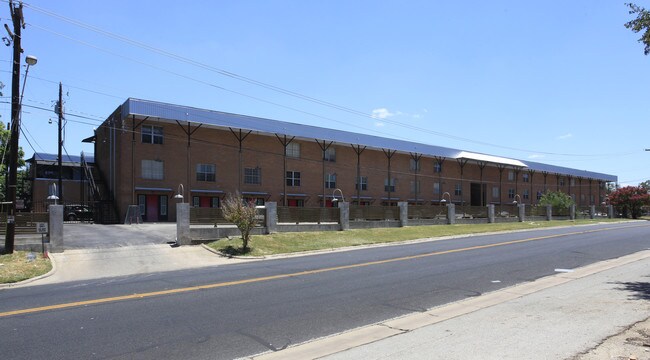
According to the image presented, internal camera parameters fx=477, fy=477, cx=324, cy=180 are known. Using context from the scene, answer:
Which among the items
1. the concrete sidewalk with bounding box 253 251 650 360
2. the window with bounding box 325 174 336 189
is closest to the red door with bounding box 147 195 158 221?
the window with bounding box 325 174 336 189

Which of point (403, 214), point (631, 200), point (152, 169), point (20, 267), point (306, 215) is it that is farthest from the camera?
point (631, 200)

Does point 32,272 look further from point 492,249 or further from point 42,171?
point 42,171

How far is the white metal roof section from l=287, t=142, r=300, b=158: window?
21.9 meters

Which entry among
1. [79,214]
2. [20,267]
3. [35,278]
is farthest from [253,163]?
[35,278]

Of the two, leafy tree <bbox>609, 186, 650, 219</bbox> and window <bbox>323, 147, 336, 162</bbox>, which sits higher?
window <bbox>323, 147, 336, 162</bbox>

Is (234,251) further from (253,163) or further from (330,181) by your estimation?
(330,181)

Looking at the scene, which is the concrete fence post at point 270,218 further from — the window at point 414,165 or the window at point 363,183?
the window at point 414,165

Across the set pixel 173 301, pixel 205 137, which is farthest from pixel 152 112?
pixel 173 301

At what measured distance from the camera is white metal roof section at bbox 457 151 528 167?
58737 millimetres

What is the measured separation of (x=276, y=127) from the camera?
41.7 metres

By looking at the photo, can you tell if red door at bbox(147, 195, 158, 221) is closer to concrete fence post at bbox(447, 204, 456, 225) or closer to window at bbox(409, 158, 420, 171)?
concrete fence post at bbox(447, 204, 456, 225)

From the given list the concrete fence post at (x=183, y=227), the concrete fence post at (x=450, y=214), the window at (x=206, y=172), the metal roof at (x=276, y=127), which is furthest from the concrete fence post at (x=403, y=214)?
the concrete fence post at (x=183, y=227)

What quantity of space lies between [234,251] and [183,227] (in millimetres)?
3117

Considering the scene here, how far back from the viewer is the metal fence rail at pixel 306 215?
26.7 metres
